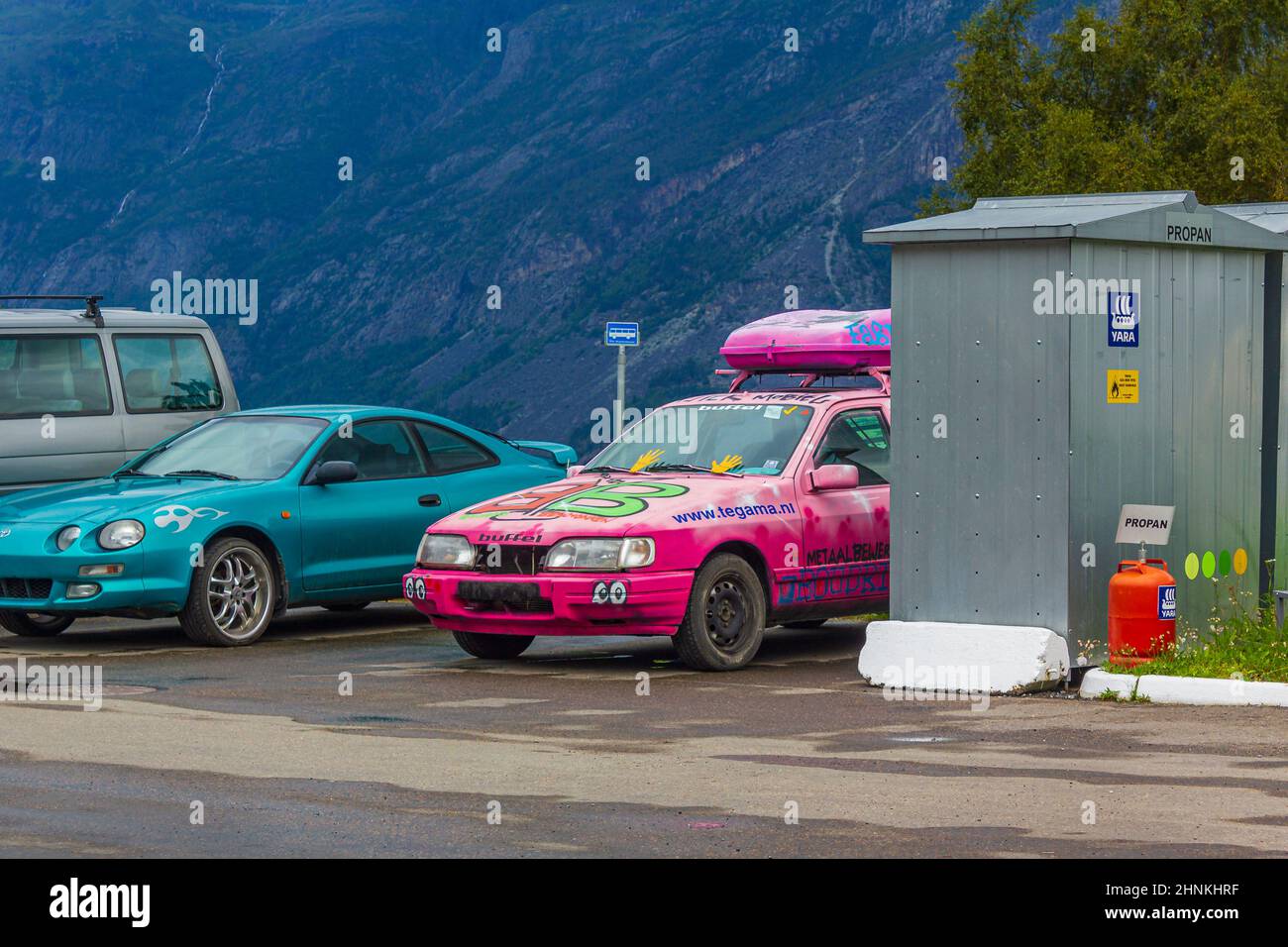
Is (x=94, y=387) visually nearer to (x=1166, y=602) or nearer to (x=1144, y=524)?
(x=1144, y=524)

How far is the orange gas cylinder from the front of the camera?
10602 millimetres

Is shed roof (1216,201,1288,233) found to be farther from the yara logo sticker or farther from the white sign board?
the yara logo sticker

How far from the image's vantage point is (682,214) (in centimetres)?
16650

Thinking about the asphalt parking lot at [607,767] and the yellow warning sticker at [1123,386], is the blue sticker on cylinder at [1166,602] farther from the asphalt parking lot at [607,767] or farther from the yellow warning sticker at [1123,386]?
the yellow warning sticker at [1123,386]

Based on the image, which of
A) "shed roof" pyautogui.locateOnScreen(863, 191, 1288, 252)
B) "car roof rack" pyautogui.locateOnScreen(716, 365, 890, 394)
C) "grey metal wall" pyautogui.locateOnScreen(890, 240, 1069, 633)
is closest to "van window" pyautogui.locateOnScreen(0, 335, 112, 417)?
"car roof rack" pyautogui.locateOnScreen(716, 365, 890, 394)

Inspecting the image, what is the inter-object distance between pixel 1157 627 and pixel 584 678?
10.7 ft

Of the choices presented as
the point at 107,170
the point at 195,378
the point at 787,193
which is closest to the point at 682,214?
the point at 787,193

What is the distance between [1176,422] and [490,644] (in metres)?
4.36

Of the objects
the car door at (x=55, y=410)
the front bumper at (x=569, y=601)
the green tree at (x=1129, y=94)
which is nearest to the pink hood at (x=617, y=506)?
the front bumper at (x=569, y=601)

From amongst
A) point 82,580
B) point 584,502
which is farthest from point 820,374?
point 82,580

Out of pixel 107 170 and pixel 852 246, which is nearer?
pixel 852 246

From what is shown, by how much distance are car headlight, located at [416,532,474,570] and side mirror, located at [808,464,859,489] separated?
2.13m

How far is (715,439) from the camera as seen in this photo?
13.0 meters
